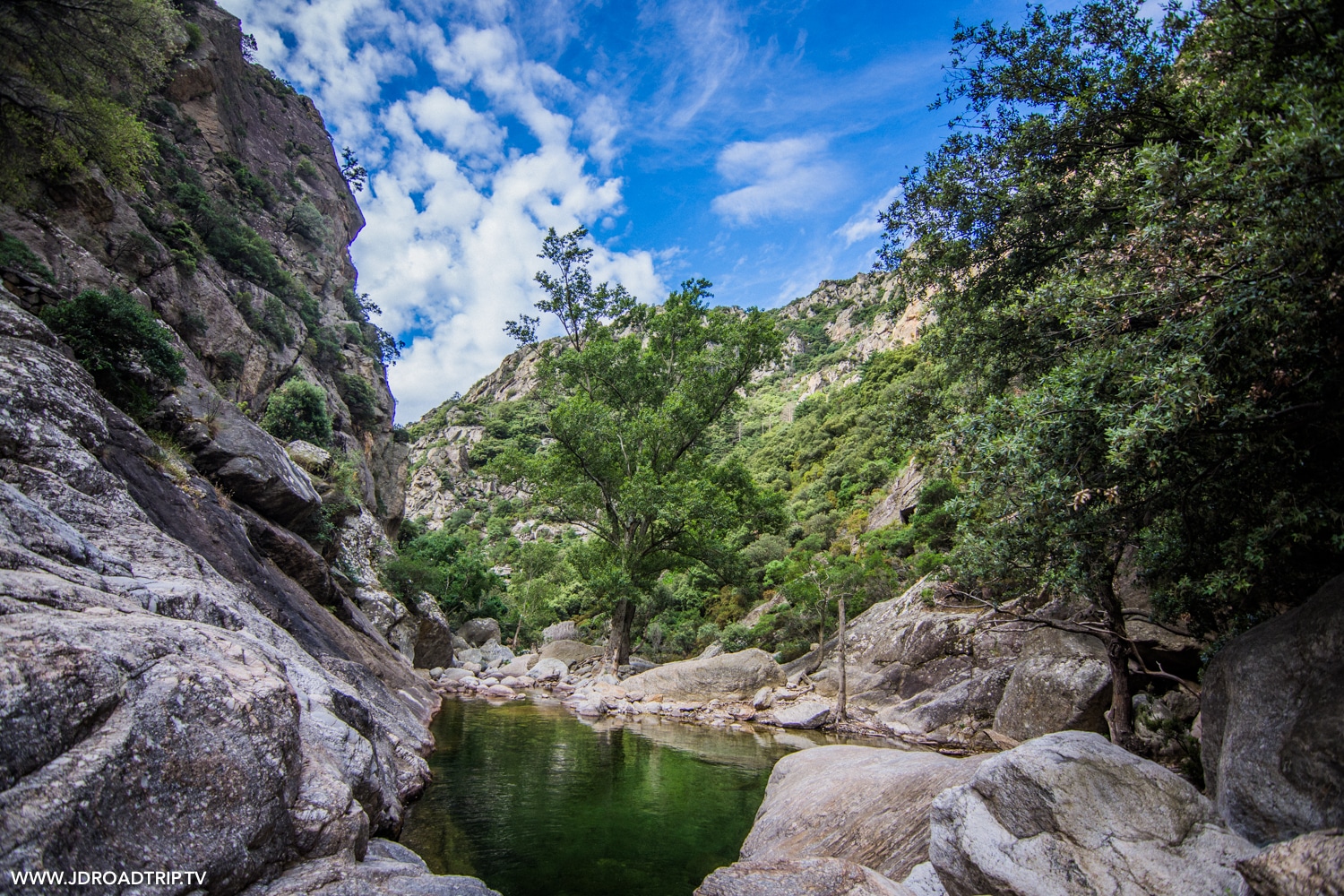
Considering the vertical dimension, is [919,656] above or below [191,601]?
below

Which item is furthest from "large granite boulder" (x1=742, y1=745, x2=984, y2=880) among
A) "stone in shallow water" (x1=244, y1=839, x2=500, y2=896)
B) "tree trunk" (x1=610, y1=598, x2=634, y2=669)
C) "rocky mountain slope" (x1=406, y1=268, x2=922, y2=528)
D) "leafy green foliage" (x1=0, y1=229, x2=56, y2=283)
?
"rocky mountain slope" (x1=406, y1=268, x2=922, y2=528)

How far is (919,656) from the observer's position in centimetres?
1931

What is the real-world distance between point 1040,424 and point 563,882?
24.7ft

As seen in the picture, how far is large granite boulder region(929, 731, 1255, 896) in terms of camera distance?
13.9 feet

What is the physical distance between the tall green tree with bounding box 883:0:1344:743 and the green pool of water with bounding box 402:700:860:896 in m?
6.08

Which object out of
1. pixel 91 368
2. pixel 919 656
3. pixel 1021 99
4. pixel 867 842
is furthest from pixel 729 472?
pixel 91 368

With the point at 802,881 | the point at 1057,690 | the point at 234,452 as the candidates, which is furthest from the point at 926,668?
the point at 234,452

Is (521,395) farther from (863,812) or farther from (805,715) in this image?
(863,812)

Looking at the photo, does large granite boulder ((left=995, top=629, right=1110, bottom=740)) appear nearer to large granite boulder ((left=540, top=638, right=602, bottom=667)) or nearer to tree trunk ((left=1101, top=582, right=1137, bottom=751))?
tree trunk ((left=1101, top=582, right=1137, bottom=751))

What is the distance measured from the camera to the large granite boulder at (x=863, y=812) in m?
6.25

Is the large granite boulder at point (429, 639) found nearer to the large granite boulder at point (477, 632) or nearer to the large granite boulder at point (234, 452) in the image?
the large granite boulder at point (477, 632)

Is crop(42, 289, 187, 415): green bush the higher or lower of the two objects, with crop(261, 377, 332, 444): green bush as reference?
lower

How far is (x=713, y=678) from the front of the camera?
71.9 ft

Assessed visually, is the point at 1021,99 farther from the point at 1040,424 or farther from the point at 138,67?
the point at 138,67
